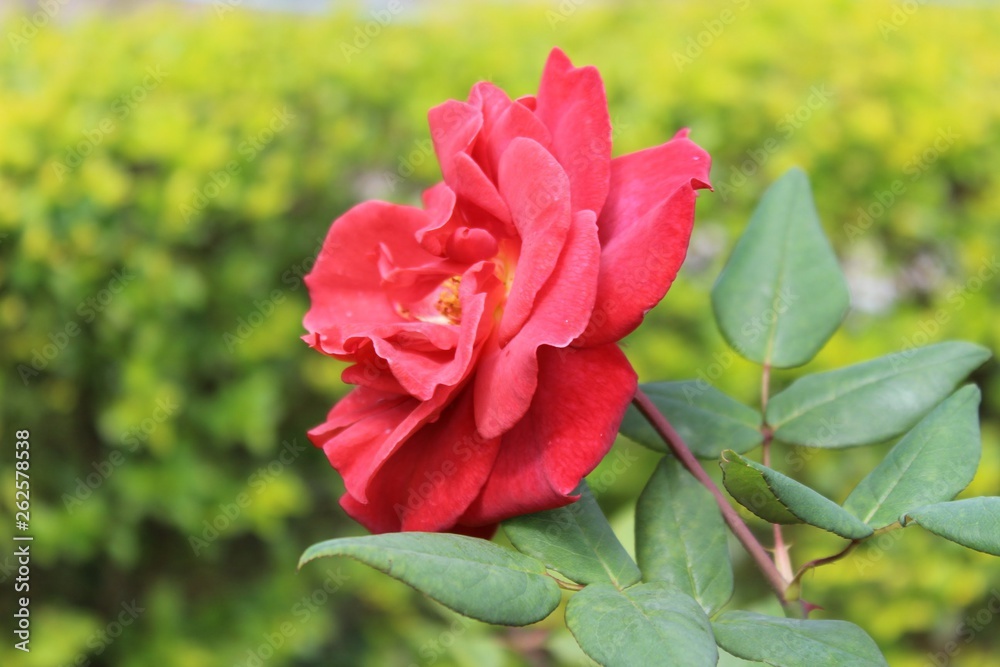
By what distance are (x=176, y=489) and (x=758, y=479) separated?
1.71 m

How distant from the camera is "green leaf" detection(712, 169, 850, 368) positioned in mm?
886

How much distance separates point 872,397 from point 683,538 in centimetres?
23

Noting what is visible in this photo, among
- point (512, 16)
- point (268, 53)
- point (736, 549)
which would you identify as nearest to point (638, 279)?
point (736, 549)
